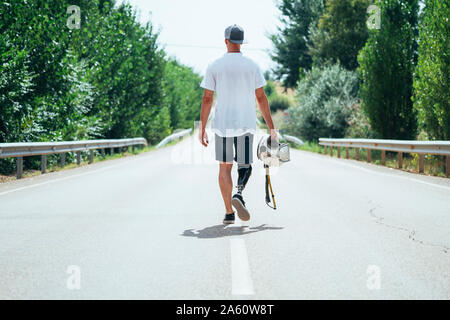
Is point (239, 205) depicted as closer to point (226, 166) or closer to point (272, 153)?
point (226, 166)

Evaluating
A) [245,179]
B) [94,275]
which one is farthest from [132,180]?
[94,275]

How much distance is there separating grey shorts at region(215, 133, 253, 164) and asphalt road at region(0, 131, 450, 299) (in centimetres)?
89

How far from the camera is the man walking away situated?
698 cm

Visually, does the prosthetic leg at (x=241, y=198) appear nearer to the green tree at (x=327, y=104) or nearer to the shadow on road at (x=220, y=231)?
the shadow on road at (x=220, y=231)

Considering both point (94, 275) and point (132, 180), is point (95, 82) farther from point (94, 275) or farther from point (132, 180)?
point (94, 275)

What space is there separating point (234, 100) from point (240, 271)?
268 cm

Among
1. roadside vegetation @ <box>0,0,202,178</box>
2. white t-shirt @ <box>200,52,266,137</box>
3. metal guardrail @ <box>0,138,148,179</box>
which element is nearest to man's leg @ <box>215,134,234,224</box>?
white t-shirt @ <box>200,52,266,137</box>

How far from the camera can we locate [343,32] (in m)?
39.2

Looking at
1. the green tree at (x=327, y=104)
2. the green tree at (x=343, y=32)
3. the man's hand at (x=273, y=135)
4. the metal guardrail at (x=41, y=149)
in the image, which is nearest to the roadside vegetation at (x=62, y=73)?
the metal guardrail at (x=41, y=149)

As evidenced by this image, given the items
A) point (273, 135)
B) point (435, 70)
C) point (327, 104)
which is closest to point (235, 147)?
point (273, 135)

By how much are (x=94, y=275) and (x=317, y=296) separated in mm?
1900

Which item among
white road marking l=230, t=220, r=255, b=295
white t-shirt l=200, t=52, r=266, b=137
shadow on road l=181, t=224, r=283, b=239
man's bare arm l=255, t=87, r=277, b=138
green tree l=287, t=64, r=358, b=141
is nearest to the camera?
white road marking l=230, t=220, r=255, b=295

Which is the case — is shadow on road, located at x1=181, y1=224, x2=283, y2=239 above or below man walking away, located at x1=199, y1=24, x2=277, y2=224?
below

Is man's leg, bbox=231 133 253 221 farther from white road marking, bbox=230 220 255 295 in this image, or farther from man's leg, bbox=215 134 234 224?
white road marking, bbox=230 220 255 295
